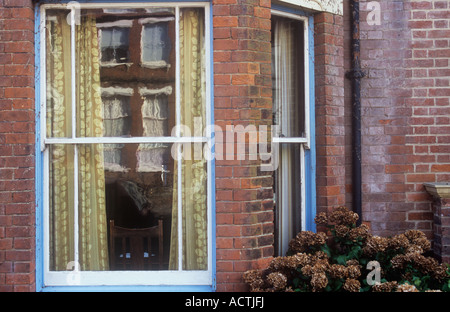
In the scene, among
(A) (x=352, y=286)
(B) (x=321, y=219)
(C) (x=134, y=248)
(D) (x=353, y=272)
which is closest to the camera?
(A) (x=352, y=286)

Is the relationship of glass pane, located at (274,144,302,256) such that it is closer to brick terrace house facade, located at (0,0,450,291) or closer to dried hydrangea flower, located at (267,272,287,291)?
brick terrace house facade, located at (0,0,450,291)

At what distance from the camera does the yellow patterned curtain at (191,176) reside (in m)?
4.09

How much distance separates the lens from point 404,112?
4.83 metres

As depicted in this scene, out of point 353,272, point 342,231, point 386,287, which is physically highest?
point 342,231

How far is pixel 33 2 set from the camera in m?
4.00

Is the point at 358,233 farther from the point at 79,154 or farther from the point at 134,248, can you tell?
the point at 79,154

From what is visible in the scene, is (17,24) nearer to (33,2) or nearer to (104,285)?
(33,2)

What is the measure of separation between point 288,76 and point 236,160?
3.50 feet

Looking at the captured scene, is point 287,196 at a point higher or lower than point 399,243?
higher

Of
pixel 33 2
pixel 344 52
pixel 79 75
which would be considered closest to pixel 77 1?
pixel 33 2

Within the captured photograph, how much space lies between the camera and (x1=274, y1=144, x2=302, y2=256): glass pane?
4469 millimetres

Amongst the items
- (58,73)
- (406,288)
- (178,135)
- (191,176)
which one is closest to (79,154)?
(58,73)

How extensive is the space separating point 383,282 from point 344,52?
7.23ft

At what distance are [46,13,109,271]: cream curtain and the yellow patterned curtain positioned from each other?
0.64 metres
